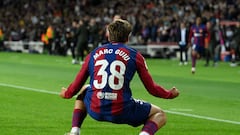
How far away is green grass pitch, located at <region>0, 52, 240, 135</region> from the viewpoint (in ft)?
42.4

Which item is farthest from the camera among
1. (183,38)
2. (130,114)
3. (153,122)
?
(183,38)

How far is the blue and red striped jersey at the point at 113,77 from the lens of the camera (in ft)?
30.8

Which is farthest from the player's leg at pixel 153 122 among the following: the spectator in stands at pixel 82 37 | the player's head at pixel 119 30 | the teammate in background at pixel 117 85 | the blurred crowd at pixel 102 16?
the blurred crowd at pixel 102 16

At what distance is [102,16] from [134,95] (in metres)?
33.6

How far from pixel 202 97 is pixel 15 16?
43231mm

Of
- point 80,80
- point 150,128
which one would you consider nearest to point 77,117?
point 80,80

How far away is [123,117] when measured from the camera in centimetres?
945

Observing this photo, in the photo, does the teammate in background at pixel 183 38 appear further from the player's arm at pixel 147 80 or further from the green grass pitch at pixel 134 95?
the player's arm at pixel 147 80

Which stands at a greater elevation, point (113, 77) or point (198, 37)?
point (113, 77)

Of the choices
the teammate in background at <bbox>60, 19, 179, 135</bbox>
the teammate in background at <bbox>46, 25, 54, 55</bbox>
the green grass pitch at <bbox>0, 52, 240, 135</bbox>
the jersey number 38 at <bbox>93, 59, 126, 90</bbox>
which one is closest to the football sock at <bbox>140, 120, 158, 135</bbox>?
the teammate in background at <bbox>60, 19, 179, 135</bbox>

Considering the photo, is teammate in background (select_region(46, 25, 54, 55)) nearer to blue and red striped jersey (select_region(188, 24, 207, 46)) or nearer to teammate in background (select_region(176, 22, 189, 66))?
teammate in background (select_region(176, 22, 189, 66))

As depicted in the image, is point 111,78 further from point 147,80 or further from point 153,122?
point 153,122

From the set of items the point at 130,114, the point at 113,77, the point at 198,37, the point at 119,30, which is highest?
the point at 119,30

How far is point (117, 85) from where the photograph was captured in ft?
30.7
